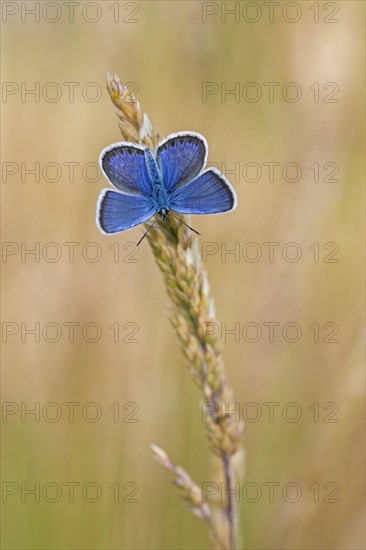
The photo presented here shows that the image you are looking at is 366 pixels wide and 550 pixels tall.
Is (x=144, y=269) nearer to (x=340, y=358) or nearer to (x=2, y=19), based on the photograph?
(x=340, y=358)

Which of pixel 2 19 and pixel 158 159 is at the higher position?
pixel 2 19

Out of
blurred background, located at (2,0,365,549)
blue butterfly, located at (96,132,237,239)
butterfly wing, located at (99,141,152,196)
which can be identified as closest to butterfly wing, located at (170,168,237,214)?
blue butterfly, located at (96,132,237,239)

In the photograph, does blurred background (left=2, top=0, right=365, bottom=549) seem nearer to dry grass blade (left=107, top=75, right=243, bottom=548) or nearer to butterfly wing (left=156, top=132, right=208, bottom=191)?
dry grass blade (left=107, top=75, right=243, bottom=548)

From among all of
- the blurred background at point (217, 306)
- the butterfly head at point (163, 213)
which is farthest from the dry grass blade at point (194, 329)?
the blurred background at point (217, 306)

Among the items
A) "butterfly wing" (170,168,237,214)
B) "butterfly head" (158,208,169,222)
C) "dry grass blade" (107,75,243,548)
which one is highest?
"butterfly wing" (170,168,237,214)

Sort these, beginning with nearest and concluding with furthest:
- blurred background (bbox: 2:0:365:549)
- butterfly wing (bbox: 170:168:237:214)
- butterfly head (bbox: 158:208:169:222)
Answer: butterfly wing (bbox: 170:168:237:214) < butterfly head (bbox: 158:208:169:222) < blurred background (bbox: 2:0:365:549)

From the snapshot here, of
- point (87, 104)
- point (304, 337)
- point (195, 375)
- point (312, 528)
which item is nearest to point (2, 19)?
point (87, 104)

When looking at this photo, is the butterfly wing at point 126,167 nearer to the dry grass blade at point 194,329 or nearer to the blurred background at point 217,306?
the dry grass blade at point 194,329
